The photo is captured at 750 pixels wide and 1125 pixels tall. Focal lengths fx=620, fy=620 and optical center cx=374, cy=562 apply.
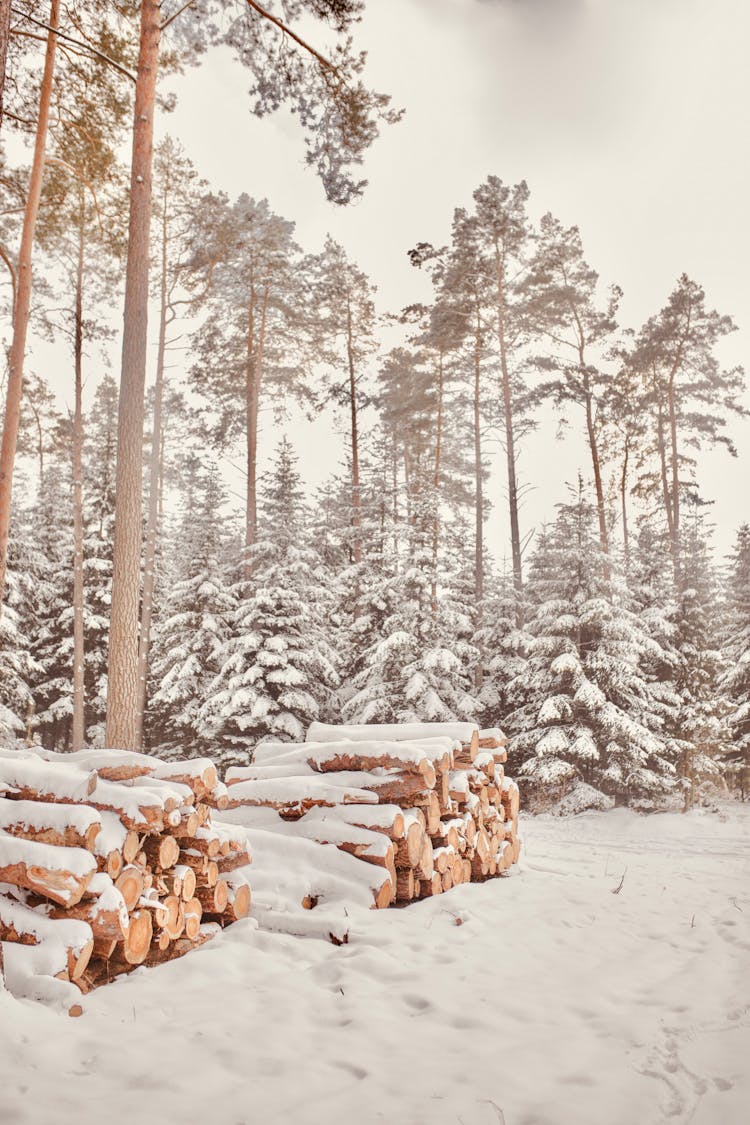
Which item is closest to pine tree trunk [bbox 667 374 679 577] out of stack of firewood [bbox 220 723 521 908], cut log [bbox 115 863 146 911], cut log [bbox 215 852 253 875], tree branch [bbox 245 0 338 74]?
stack of firewood [bbox 220 723 521 908]

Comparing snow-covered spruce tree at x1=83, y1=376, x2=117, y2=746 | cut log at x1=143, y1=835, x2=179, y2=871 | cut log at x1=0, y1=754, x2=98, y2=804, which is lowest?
cut log at x1=143, y1=835, x2=179, y2=871

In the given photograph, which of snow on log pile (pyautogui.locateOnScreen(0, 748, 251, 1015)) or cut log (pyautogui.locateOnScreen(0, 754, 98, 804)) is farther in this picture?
cut log (pyautogui.locateOnScreen(0, 754, 98, 804))

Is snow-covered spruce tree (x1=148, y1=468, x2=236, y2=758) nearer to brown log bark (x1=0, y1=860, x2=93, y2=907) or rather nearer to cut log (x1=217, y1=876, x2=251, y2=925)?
cut log (x1=217, y1=876, x2=251, y2=925)

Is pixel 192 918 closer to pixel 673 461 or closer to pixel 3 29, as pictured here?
pixel 3 29

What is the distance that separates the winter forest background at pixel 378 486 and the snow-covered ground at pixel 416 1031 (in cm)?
985

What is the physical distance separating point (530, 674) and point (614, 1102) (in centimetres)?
1321

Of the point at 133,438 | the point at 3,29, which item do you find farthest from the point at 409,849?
the point at 3,29

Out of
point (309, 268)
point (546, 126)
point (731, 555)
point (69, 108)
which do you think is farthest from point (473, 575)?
point (546, 126)

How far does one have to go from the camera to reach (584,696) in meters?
13.8

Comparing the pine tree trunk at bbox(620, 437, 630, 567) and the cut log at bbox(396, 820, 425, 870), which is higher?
the pine tree trunk at bbox(620, 437, 630, 567)

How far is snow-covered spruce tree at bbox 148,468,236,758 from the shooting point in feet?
58.4

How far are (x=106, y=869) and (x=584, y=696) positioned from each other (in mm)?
11930

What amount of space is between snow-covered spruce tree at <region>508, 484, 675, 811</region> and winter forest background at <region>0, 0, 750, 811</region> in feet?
0.28

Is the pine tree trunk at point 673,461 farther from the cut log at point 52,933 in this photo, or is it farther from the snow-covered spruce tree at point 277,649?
the cut log at point 52,933
